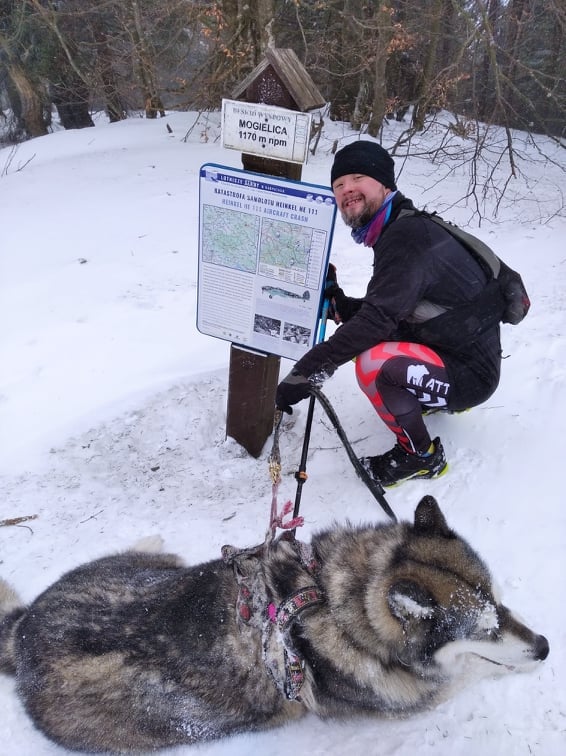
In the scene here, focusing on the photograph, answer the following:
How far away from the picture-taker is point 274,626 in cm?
196

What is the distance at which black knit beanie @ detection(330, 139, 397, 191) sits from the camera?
2568mm

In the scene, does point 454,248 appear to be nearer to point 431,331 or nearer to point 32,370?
point 431,331

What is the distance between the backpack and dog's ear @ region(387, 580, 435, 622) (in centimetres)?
176

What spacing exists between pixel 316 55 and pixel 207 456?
36.6 ft

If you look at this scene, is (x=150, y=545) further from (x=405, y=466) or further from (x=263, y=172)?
(x=263, y=172)

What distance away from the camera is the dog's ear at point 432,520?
204 centimetres

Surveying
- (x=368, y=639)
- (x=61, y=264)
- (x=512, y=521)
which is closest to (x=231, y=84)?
(x=61, y=264)

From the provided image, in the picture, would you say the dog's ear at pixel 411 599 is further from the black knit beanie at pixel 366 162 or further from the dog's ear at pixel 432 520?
the black knit beanie at pixel 366 162

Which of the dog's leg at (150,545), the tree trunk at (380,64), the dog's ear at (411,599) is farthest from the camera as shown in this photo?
the tree trunk at (380,64)

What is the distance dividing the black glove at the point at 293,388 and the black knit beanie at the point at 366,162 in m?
1.11

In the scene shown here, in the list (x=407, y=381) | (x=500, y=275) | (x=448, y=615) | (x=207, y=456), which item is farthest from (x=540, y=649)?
(x=207, y=456)

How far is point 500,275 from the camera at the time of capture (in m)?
2.84

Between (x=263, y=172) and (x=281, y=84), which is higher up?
(x=281, y=84)

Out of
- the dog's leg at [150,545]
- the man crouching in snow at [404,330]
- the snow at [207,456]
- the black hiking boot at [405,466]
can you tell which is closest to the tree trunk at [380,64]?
the snow at [207,456]
